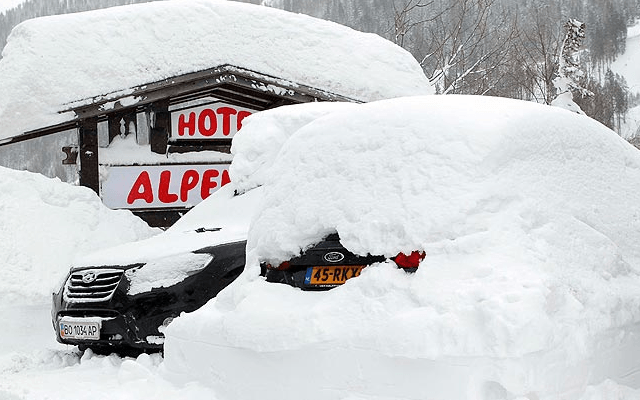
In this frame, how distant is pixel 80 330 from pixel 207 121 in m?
6.01

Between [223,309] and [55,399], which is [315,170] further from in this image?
[55,399]

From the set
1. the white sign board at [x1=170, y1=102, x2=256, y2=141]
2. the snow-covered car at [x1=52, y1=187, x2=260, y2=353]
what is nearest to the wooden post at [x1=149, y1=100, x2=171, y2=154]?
the white sign board at [x1=170, y1=102, x2=256, y2=141]

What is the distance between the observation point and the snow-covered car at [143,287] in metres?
7.02

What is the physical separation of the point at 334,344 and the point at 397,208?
779 mm

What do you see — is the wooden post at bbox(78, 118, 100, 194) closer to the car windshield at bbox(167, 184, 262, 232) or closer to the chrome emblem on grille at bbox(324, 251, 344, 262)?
the car windshield at bbox(167, 184, 262, 232)

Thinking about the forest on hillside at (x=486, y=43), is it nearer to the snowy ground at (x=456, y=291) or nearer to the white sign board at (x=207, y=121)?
the white sign board at (x=207, y=121)

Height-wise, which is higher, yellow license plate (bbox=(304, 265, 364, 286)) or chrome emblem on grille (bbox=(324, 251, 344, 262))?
chrome emblem on grille (bbox=(324, 251, 344, 262))

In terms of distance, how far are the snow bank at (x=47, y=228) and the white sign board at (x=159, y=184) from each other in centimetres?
38

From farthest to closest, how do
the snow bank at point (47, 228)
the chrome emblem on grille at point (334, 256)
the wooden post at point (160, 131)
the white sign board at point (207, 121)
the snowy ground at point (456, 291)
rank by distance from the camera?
the white sign board at point (207, 121) < the wooden post at point (160, 131) < the snow bank at point (47, 228) < the chrome emblem on grille at point (334, 256) < the snowy ground at point (456, 291)

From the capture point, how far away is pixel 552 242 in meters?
4.11

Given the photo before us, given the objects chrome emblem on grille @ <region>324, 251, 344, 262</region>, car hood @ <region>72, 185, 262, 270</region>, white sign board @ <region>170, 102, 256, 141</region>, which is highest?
chrome emblem on grille @ <region>324, 251, 344, 262</region>

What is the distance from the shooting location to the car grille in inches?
285

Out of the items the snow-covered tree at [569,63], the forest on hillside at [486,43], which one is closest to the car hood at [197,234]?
the forest on hillside at [486,43]

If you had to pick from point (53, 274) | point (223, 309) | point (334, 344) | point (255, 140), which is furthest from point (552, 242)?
point (53, 274)
